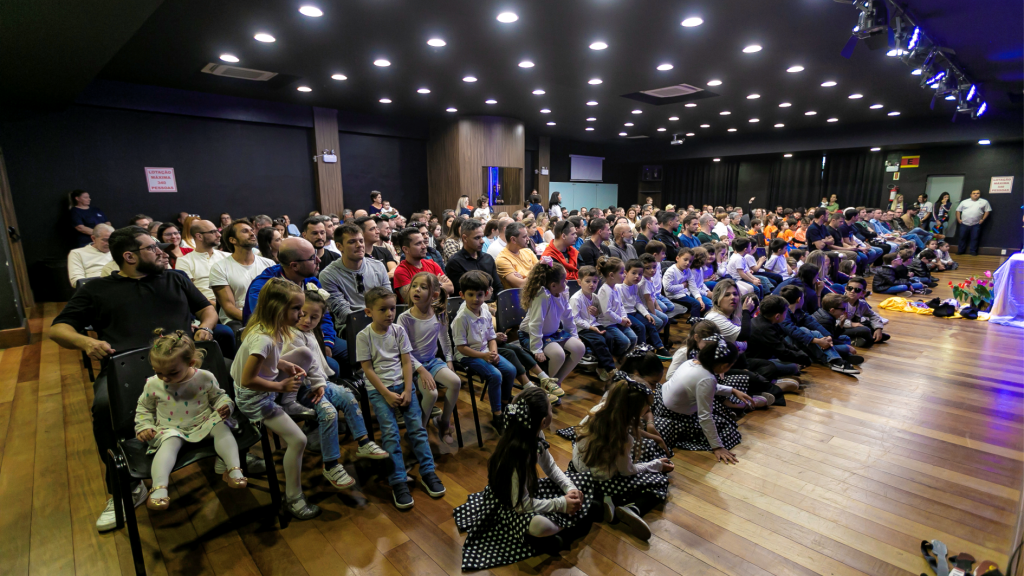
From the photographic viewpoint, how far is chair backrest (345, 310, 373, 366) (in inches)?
113

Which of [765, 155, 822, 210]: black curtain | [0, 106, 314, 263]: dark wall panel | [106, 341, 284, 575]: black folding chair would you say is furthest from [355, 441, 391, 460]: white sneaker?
[765, 155, 822, 210]: black curtain

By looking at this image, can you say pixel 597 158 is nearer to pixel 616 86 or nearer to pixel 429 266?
pixel 616 86

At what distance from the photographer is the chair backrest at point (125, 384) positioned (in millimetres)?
2057

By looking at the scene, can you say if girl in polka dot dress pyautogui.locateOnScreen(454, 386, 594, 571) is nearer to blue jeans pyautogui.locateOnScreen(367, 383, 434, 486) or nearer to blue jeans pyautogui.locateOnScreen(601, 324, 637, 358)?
blue jeans pyautogui.locateOnScreen(367, 383, 434, 486)

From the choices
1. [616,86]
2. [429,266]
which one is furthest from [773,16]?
[429,266]

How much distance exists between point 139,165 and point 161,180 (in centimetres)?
37

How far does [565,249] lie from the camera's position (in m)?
4.73

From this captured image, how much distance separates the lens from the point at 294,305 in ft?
7.57

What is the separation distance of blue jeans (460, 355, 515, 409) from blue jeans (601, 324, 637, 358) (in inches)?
43.9

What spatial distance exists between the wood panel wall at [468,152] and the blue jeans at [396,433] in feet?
28.4

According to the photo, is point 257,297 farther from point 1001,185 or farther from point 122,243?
point 1001,185

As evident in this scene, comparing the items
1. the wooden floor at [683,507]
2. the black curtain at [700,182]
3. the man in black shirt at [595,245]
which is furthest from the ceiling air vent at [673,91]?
the black curtain at [700,182]

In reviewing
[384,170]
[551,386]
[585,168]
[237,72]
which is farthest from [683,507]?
[585,168]

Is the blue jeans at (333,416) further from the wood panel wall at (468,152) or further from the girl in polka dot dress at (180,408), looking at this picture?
the wood panel wall at (468,152)
